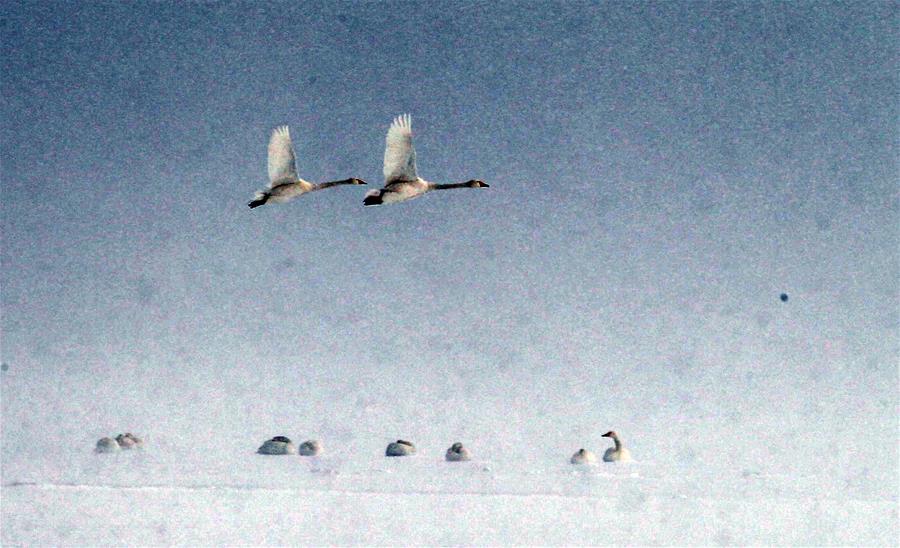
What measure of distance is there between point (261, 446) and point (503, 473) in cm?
1047

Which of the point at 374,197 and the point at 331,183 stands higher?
the point at 331,183

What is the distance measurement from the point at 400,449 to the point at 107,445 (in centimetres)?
946

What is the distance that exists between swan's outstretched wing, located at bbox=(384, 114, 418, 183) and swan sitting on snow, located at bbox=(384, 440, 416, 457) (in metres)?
17.2

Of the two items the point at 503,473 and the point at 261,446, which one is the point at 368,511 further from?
the point at 261,446

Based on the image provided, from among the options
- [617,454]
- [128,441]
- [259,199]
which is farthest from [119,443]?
[259,199]

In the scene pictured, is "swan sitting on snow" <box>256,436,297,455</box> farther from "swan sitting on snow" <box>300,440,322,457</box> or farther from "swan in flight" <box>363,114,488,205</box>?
"swan in flight" <box>363,114,488,205</box>

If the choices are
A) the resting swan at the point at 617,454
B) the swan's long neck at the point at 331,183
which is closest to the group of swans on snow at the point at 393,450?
the resting swan at the point at 617,454

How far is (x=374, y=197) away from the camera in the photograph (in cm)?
2347

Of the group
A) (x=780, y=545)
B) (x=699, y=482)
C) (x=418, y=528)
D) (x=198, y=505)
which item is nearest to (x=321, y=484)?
(x=198, y=505)

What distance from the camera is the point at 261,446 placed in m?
40.4

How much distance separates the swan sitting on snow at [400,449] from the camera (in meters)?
39.9

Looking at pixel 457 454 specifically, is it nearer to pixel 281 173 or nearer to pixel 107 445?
pixel 107 445

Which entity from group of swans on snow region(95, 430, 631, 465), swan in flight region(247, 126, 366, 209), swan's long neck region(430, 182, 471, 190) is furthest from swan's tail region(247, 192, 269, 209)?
group of swans on snow region(95, 430, 631, 465)

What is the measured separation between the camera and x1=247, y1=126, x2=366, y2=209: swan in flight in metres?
24.1
